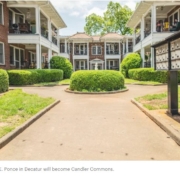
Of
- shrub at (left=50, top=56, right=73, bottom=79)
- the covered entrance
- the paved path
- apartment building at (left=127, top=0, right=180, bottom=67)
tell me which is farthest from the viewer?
the covered entrance

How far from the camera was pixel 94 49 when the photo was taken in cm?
4300

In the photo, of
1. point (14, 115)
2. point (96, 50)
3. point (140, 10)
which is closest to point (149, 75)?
point (140, 10)

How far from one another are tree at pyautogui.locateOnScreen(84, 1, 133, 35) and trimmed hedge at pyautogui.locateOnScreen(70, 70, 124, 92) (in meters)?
37.9

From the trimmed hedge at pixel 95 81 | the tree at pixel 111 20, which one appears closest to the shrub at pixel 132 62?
the trimmed hedge at pixel 95 81

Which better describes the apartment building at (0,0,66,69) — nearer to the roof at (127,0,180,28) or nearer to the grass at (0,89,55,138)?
the roof at (127,0,180,28)

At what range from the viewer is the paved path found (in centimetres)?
372

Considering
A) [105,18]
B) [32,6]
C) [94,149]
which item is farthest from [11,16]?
[105,18]

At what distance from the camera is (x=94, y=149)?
3.98m

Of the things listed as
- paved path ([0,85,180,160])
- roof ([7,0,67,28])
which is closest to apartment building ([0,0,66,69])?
roof ([7,0,67,28])

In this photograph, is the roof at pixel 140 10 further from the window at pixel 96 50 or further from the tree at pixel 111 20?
the tree at pixel 111 20

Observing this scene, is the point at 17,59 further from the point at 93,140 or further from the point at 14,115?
the point at 93,140

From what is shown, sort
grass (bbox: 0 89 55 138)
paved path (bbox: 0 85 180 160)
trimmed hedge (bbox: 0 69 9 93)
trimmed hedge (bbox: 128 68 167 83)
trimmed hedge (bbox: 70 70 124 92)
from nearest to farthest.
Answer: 1. paved path (bbox: 0 85 180 160)
2. grass (bbox: 0 89 55 138)
3. trimmed hedge (bbox: 0 69 9 93)
4. trimmed hedge (bbox: 70 70 124 92)
5. trimmed hedge (bbox: 128 68 167 83)

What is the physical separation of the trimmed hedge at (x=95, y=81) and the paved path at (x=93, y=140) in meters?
5.81
